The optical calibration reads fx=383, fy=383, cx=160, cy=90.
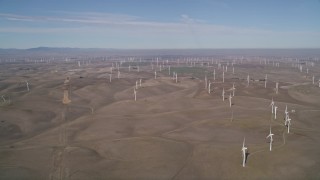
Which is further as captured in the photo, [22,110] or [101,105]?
[101,105]

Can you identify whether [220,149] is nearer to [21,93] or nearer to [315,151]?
[315,151]

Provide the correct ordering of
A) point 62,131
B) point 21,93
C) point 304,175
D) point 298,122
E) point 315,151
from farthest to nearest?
point 21,93 → point 298,122 → point 62,131 → point 315,151 → point 304,175

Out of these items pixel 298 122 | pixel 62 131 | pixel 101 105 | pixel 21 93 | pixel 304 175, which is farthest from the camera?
pixel 21 93

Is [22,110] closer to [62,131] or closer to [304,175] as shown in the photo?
[62,131]

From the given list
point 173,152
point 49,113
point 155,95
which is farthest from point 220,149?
point 155,95

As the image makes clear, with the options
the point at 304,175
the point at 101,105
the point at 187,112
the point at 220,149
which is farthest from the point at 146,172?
the point at 101,105

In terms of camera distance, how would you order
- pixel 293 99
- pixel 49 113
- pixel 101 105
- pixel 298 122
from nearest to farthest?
pixel 298 122 → pixel 49 113 → pixel 101 105 → pixel 293 99

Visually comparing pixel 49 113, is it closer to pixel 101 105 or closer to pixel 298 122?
pixel 101 105

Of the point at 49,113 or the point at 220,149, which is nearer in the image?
the point at 220,149

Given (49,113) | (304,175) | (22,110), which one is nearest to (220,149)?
(304,175)
